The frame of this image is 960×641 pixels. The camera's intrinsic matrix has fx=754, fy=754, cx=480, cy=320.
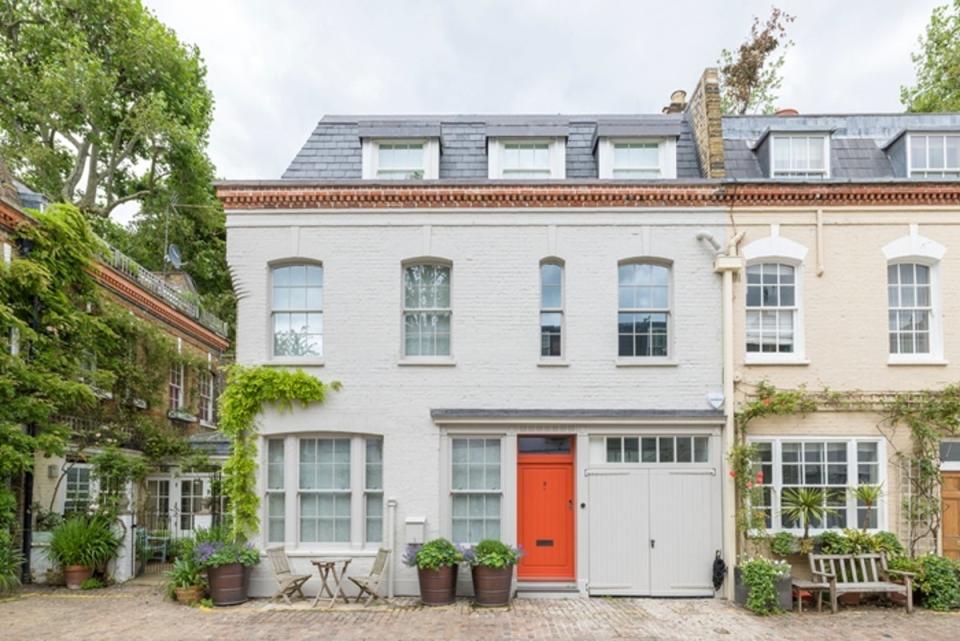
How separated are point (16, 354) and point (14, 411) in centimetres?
131

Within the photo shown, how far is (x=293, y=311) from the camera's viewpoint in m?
13.4

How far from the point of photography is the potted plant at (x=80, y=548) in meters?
13.5

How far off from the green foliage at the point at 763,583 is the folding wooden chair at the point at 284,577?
274 inches

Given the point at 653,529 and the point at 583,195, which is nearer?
the point at 653,529

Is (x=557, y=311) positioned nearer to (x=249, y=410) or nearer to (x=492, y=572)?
(x=492, y=572)

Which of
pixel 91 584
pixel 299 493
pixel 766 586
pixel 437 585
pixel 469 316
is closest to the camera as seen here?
pixel 766 586

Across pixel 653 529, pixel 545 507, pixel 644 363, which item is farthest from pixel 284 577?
pixel 644 363

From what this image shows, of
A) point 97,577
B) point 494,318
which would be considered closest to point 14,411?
point 97,577

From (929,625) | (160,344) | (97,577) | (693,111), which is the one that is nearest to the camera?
(929,625)

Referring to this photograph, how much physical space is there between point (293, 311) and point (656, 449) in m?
6.78

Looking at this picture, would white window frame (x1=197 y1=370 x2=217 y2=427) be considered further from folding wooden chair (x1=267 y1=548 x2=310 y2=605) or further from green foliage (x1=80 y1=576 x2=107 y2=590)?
folding wooden chair (x1=267 y1=548 x2=310 y2=605)

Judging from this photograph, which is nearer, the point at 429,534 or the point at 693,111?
the point at 429,534

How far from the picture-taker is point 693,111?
14.8 metres

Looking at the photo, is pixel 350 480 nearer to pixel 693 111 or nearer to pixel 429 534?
pixel 429 534
